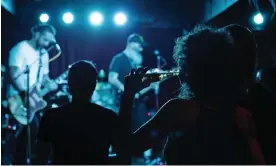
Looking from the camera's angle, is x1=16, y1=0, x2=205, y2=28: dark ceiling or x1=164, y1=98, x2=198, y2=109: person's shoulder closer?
x1=164, y1=98, x2=198, y2=109: person's shoulder

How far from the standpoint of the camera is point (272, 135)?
177cm

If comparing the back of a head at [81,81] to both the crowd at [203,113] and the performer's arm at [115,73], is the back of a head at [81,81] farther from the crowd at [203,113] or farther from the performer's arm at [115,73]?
the performer's arm at [115,73]

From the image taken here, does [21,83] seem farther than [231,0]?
Yes

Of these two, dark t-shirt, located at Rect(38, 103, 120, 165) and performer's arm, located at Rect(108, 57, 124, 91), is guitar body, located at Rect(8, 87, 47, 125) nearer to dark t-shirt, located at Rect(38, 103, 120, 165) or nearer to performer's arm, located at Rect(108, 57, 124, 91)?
performer's arm, located at Rect(108, 57, 124, 91)

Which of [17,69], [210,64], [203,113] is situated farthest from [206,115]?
[17,69]

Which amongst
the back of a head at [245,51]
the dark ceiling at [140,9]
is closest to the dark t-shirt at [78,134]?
the back of a head at [245,51]

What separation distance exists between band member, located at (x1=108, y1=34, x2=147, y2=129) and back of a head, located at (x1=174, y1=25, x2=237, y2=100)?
5.23 metres

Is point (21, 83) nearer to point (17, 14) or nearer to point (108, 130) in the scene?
point (17, 14)

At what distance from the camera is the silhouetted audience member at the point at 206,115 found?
58.4 inches

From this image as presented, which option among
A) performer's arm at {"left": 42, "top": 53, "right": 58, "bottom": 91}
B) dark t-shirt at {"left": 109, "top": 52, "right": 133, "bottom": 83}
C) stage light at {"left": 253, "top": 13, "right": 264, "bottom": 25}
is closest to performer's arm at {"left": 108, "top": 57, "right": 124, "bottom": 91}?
dark t-shirt at {"left": 109, "top": 52, "right": 133, "bottom": 83}

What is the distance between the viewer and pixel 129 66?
6.82 meters

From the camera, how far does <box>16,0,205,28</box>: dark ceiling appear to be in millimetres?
7949

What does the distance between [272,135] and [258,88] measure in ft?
0.80

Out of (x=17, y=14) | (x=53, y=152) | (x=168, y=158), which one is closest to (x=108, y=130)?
(x=53, y=152)
